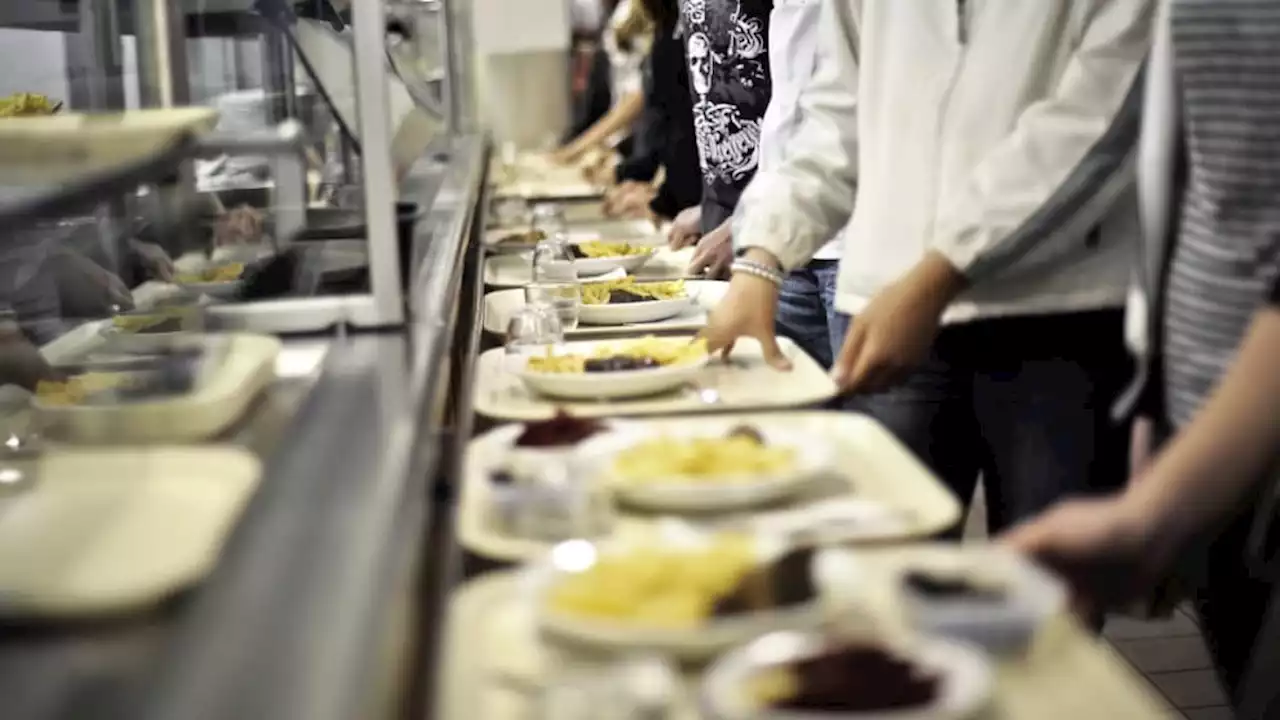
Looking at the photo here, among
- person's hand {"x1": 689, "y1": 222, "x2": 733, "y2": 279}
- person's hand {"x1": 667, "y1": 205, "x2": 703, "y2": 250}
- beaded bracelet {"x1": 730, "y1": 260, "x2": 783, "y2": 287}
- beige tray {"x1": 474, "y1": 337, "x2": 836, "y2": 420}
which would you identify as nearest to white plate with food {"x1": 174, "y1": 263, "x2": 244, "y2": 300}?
beige tray {"x1": 474, "y1": 337, "x2": 836, "y2": 420}

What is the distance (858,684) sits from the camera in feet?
2.99

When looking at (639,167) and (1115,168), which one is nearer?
(1115,168)

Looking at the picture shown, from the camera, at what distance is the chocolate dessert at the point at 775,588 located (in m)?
1.02

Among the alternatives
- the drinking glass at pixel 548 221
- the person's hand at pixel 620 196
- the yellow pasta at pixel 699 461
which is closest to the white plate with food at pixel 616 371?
the yellow pasta at pixel 699 461

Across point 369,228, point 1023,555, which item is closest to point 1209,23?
point 1023,555

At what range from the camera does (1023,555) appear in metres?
1.13

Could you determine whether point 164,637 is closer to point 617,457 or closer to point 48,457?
point 48,457

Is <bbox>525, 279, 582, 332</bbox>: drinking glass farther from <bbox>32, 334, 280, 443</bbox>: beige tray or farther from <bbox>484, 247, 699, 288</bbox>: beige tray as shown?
<bbox>32, 334, 280, 443</bbox>: beige tray

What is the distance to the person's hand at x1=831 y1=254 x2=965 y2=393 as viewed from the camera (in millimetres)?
1733

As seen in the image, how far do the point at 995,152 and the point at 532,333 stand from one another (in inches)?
28.0

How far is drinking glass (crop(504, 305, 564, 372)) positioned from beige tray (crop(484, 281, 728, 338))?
0.10m

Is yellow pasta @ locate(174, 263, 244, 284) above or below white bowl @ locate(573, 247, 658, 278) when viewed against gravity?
above

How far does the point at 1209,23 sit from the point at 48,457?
116 centimetres

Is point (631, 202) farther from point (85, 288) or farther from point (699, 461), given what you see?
point (699, 461)
